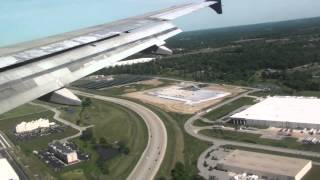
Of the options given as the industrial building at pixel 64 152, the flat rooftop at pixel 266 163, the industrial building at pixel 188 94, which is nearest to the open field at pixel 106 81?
the industrial building at pixel 188 94

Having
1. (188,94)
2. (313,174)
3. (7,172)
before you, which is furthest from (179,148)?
(188,94)

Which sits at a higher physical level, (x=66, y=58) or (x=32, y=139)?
(x=66, y=58)

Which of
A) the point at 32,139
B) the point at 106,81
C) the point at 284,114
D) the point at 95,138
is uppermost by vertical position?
the point at 106,81

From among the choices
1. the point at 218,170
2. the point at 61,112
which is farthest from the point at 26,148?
the point at 218,170

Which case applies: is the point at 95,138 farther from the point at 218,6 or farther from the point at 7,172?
the point at 218,6

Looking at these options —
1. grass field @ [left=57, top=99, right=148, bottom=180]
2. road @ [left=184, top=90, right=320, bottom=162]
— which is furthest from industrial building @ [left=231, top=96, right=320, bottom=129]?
grass field @ [left=57, top=99, right=148, bottom=180]

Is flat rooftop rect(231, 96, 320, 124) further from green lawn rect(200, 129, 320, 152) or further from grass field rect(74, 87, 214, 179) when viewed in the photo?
grass field rect(74, 87, 214, 179)
